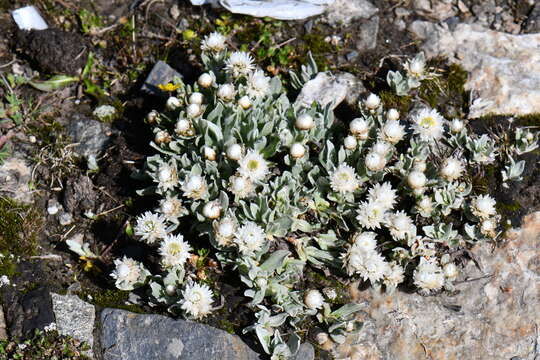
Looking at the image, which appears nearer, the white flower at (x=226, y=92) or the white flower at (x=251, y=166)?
the white flower at (x=251, y=166)

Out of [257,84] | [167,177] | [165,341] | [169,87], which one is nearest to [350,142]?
[257,84]

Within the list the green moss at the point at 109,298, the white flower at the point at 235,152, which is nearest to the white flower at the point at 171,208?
the white flower at the point at 235,152

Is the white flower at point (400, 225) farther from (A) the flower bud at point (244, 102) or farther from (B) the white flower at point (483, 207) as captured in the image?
(A) the flower bud at point (244, 102)

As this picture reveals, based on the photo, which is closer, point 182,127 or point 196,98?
point 182,127

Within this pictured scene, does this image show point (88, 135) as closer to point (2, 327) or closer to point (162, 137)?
point (162, 137)

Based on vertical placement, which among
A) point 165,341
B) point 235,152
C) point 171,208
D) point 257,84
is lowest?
point 165,341

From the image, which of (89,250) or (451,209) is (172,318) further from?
(451,209)

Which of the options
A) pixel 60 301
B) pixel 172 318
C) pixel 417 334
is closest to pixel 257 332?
pixel 172 318

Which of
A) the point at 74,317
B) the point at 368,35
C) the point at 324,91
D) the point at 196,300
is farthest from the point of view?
the point at 368,35
